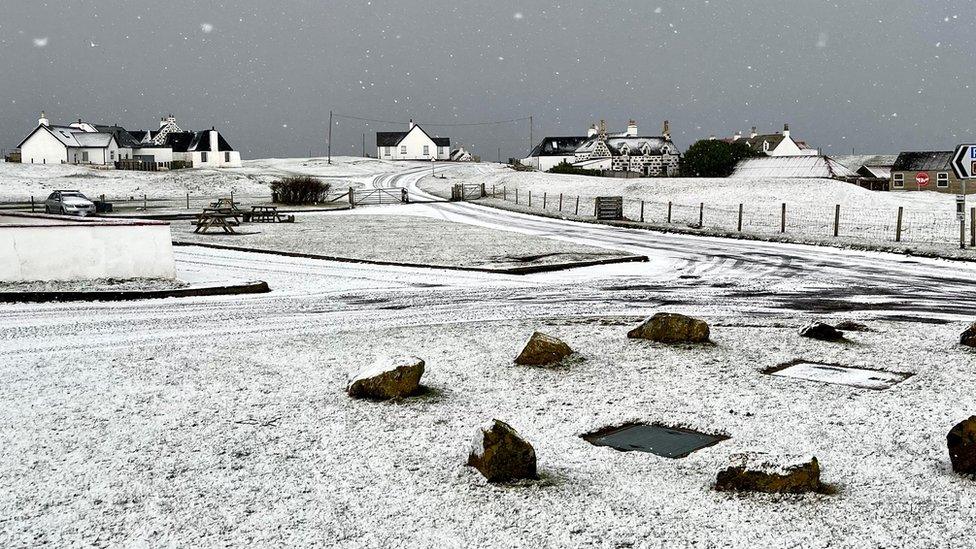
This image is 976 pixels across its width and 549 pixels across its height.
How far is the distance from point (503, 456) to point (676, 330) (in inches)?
190

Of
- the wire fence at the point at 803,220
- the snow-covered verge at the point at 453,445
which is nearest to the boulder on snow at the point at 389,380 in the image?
the snow-covered verge at the point at 453,445

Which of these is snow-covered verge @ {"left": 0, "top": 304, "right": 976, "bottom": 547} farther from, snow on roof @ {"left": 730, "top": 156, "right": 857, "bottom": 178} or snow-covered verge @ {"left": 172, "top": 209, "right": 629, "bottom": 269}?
snow on roof @ {"left": 730, "top": 156, "right": 857, "bottom": 178}

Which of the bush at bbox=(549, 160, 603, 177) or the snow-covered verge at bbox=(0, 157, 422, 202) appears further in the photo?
the bush at bbox=(549, 160, 603, 177)

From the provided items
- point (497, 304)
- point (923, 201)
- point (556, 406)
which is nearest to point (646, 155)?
point (923, 201)

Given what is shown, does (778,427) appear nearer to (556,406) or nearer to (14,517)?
(556,406)

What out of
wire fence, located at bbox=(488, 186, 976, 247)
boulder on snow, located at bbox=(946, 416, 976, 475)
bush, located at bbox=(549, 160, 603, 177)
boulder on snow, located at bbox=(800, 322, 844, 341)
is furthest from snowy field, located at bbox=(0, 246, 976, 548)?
Result: bush, located at bbox=(549, 160, 603, 177)

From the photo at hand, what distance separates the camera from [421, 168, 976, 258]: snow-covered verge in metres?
29.0

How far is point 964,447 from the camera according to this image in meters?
5.59

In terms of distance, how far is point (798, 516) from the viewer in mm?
5000

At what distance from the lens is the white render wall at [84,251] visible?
1490cm

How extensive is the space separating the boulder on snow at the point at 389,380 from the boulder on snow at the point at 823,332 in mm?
5145

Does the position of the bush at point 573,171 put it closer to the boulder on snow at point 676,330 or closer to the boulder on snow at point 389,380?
the boulder on snow at point 676,330

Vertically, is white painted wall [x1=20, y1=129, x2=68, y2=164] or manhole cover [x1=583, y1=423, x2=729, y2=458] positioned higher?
white painted wall [x1=20, y1=129, x2=68, y2=164]

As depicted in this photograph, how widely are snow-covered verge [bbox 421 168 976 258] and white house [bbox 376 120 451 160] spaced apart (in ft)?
216
